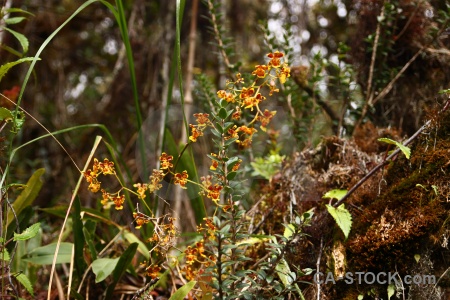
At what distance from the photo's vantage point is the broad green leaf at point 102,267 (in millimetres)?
1484

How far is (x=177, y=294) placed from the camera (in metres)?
1.30

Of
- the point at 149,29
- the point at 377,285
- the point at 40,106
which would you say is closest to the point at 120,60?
the point at 149,29

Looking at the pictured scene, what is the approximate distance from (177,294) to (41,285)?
833 mm

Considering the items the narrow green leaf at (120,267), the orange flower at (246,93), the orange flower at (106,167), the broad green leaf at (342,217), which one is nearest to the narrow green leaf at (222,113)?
the orange flower at (246,93)

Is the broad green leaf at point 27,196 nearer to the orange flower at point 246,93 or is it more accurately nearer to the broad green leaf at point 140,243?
the broad green leaf at point 140,243

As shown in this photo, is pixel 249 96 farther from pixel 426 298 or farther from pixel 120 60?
pixel 120 60

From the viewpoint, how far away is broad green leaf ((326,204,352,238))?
1324 mm

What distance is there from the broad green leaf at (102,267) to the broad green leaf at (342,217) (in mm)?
737

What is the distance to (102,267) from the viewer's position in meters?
1.52

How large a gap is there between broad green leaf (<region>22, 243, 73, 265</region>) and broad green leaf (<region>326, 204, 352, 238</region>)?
0.91 metres

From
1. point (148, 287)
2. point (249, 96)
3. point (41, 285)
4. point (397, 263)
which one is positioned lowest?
point (41, 285)

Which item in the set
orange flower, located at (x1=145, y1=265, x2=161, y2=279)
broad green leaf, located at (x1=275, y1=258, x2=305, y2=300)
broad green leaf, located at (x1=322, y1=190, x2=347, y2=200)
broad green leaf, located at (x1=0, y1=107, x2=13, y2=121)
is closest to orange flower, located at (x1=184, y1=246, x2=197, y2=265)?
orange flower, located at (x1=145, y1=265, x2=161, y2=279)

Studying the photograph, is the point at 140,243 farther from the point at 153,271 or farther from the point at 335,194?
the point at 335,194

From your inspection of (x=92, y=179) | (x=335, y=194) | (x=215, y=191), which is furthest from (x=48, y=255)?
(x=335, y=194)
